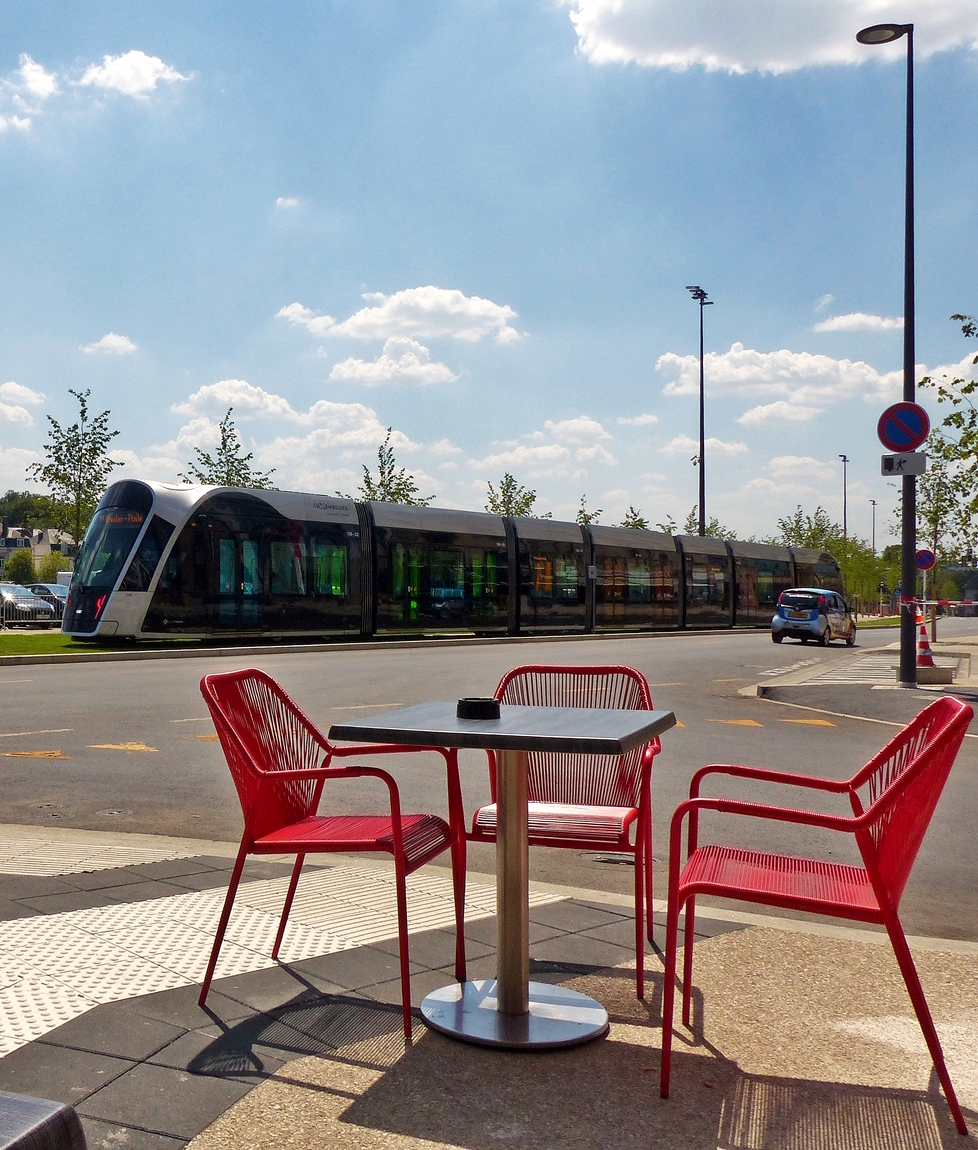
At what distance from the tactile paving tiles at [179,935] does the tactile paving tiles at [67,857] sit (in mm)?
728

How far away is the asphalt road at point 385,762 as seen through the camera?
6328 mm

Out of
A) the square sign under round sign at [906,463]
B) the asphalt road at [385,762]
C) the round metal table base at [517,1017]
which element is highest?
the square sign under round sign at [906,463]

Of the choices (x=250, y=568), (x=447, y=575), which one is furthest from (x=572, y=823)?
(x=447, y=575)

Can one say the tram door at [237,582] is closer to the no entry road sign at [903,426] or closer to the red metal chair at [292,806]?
the no entry road sign at [903,426]

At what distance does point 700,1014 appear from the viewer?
369cm

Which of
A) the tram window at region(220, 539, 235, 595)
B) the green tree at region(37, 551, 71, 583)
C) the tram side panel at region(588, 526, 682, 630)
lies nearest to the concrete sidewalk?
the tram window at region(220, 539, 235, 595)

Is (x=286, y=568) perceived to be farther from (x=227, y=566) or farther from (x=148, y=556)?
(x=148, y=556)

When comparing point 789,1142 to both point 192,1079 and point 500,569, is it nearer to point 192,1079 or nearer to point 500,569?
point 192,1079

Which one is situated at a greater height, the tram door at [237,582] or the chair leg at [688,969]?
the tram door at [237,582]

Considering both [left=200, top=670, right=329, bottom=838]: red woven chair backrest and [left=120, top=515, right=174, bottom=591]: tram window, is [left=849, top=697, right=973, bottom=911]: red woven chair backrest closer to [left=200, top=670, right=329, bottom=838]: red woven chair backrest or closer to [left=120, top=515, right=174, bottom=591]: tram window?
[left=200, top=670, right=329, bottom=838]: red woven chair backrest

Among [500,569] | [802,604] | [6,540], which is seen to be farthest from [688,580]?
[6,540]

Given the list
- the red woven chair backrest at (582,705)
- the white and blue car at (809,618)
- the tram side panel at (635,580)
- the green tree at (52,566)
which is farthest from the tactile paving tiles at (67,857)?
the green tree at (52,566)

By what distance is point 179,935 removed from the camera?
4.34 m

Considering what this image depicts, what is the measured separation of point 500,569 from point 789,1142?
29.2 meters
